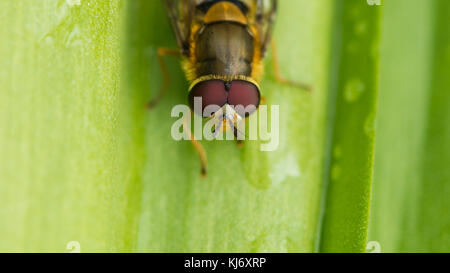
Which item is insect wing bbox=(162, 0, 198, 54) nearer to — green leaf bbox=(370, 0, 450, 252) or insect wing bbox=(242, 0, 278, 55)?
insect wing bbox=(242, 0, 278, 55)

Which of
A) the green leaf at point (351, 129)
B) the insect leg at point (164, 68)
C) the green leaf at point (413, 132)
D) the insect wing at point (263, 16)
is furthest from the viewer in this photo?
the insect wing at point (263, 16)

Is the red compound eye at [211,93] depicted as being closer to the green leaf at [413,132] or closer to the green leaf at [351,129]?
the green leaf at [351,129]

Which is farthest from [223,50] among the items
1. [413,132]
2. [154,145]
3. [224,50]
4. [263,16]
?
[413,132]

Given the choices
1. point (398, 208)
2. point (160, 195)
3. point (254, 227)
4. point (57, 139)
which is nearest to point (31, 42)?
point (57, 139)

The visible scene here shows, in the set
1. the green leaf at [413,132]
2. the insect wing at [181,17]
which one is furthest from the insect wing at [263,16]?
the green leaf at [413,132]

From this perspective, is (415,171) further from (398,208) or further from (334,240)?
(334,240)

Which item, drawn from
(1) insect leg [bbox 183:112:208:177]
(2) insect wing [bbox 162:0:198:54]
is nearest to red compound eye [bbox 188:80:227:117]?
(1) insect leg [bbox 183:112:208:177]
